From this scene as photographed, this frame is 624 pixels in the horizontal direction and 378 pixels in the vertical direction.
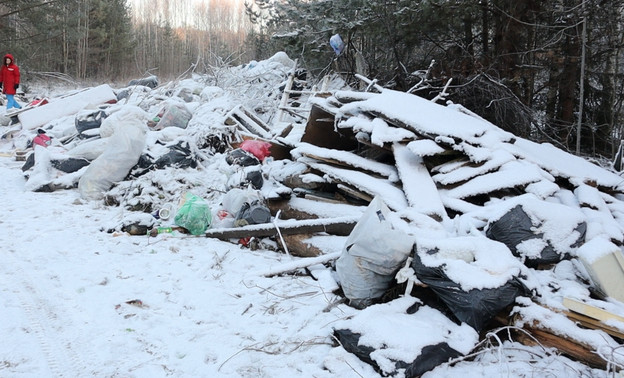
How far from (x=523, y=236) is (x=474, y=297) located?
2.52 ft

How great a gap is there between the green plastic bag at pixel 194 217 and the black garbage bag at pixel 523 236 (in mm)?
2864

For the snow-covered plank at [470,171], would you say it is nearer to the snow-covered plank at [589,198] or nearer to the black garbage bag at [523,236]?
the snow-covered plank at [589,198]

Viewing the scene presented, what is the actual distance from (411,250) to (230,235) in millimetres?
2097

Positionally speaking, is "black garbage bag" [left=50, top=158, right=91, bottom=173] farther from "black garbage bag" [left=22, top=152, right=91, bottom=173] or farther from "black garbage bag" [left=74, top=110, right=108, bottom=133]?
"black garbage bag" [left=74, top=110, right=108, bottom=133]

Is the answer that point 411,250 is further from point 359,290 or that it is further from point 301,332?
point 301,332

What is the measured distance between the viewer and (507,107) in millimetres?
7352

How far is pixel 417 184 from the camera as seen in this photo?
364cm

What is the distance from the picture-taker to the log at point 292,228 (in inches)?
145

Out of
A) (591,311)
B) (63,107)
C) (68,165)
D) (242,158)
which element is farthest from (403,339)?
(63,107)

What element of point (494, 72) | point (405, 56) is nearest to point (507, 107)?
point (494, 72)

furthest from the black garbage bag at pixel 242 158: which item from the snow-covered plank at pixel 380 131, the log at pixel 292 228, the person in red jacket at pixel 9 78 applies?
the person in red jacket at pixel 9 78

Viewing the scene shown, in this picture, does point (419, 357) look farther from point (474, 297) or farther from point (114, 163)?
point (114, 163)

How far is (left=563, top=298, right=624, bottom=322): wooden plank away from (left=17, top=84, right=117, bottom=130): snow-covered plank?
10295 millimetres

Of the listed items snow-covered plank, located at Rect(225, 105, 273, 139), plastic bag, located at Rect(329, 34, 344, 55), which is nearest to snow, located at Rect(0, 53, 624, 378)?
snow-covered plank, located at Rect(225, 105, 273, 139)
